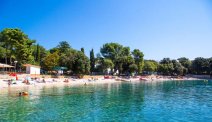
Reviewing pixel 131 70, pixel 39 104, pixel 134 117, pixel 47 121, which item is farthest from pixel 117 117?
pixel 131 70

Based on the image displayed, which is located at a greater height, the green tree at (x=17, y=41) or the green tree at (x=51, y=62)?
the green tree at (x=17, y=41)

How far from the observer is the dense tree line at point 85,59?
63406mm

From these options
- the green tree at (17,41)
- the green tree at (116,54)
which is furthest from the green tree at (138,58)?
the green tree at (17,41)

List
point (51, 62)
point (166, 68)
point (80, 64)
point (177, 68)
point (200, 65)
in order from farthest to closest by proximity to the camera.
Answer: point (200, 65) → point (177, 68) → point (166, 68) → point (51, 62) → point (80, 64)

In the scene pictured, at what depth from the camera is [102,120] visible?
2023cm

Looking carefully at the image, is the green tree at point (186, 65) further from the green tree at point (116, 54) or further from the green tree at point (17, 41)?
the green tree at point (17, 41)

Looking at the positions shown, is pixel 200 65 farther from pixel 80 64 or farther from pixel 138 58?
pixel 80 64

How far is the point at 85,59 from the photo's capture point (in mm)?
71312

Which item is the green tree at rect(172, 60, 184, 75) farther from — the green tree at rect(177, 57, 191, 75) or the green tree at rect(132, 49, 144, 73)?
the green tree at rect(132, 49, 144, 73)

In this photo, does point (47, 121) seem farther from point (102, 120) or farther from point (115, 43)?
point (115, 43)

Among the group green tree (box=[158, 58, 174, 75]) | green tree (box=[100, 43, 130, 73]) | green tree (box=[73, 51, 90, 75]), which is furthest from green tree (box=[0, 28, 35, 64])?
green tree (box=[158, 58, 174, 75])

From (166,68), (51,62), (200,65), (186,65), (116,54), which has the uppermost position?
(116,54)

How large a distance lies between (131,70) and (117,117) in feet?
249

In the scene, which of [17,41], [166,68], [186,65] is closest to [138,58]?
[166,68]
